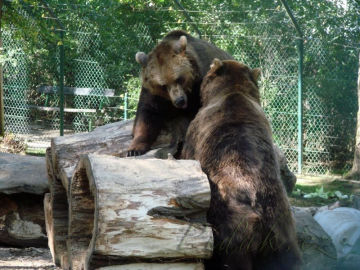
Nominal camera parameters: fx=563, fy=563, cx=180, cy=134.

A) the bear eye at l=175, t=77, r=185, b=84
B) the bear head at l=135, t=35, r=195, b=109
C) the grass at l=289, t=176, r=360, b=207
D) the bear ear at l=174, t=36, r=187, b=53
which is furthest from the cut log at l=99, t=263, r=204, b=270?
the grass at l=289, t=176, r=360, b=207

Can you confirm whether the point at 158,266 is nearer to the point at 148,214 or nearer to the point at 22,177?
the point at 148,214

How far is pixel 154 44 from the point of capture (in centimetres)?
1253

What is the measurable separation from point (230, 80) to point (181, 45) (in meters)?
1.13

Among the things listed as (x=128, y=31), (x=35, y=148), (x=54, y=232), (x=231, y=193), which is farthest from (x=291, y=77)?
(x=231, y=193)

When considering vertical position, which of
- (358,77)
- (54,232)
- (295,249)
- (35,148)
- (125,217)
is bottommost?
(35,148)

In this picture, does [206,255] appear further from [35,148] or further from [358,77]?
[35,148]

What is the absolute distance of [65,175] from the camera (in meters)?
4.31

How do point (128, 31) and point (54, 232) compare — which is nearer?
point (54, 232)

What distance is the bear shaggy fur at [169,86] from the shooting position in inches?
197

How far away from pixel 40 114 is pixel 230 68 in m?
11.9

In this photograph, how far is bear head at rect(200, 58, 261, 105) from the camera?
13.5 feet

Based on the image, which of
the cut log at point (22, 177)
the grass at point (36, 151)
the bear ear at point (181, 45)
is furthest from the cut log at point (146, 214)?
the grass at point (36, 151)

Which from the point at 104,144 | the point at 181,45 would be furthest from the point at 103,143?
the point at 181,45

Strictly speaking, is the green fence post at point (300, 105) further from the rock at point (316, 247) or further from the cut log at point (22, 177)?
the cut log at point (22, 177)
